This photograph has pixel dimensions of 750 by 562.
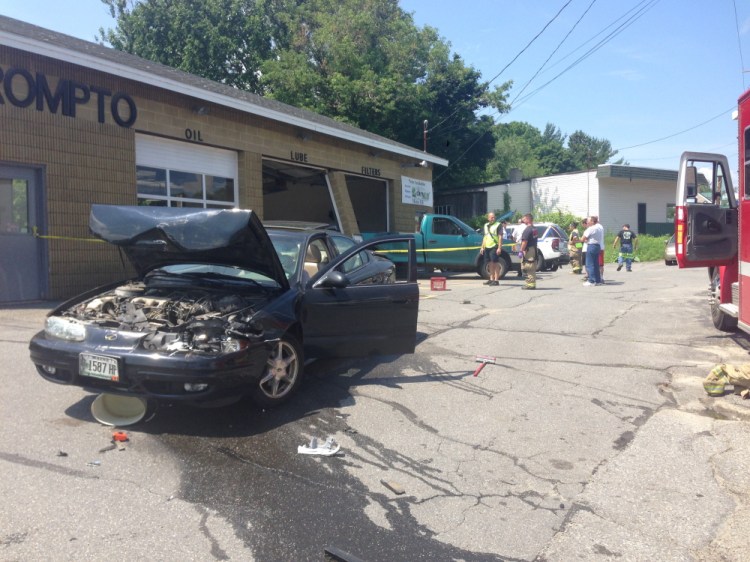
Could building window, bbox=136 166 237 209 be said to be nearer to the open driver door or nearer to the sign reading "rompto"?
the sign reading "rompto"

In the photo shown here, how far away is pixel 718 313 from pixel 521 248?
19.6 ft

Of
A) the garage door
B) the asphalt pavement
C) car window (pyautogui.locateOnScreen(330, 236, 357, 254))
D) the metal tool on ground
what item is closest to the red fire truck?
the asphalt pavement

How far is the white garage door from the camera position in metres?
12.9

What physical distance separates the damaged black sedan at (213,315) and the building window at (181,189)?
24.0 feet

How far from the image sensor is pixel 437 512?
12.0ft

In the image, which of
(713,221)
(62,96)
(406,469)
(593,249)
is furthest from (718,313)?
(62,96)

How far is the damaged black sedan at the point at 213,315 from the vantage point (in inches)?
176


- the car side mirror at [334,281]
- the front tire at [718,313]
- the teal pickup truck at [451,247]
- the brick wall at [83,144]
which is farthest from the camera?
the teal pickup truck at [451,247]

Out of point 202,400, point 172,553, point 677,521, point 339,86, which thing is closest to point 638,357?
point 677,521

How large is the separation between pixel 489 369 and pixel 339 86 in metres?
26.7

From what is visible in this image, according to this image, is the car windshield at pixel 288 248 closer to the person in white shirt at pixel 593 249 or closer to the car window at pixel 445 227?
the person in white shirt at pixel 593 249

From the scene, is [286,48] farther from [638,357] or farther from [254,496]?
[254,496]

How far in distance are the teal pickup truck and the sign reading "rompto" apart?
7893mm

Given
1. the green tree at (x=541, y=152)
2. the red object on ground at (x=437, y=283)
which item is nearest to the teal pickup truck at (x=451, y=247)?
the red object on ground at (x=437, y=283)
